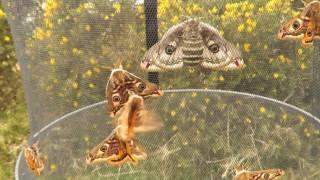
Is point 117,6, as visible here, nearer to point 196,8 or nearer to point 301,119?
point 196,8

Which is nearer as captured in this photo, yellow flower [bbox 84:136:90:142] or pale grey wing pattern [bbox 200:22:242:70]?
pale grey wing pattern [bbox 200:22:242:70]

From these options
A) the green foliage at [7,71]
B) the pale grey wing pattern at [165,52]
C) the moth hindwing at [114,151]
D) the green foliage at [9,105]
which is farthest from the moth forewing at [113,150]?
the green foliage at [7,71]

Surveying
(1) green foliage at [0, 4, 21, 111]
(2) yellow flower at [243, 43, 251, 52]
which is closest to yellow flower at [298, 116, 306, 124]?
(2) yellow flower at [243, 43, 251, 52]

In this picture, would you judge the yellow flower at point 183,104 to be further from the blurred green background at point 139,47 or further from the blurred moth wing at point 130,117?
the blurred moth wing at point 130,117

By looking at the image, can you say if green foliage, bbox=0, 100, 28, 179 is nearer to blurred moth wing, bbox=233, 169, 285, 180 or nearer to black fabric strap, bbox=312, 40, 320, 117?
blurred moth wing, bbox=233, 169, 285, 180

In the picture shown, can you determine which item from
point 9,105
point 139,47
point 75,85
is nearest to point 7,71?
point 9,105

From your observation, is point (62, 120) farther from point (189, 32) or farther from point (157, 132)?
point (189, 32)
